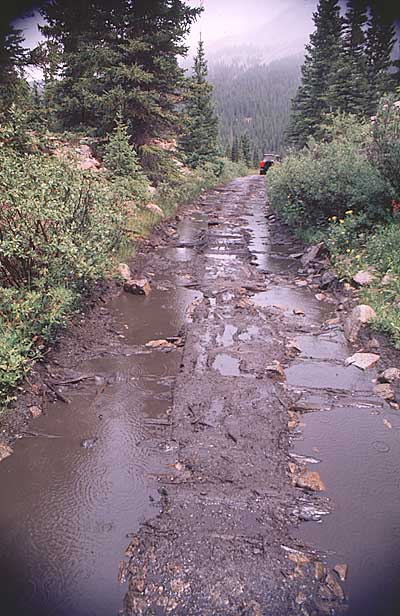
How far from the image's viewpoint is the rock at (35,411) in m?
4.21

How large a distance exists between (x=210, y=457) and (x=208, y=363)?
65.6 inches

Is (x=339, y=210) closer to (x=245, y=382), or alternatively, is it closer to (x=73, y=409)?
(x=245, y=382)

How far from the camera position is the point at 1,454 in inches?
145

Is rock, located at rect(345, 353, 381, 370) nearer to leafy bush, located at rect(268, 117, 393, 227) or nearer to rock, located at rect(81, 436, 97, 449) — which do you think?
rock, located at rect(81, 436, 97, 449)

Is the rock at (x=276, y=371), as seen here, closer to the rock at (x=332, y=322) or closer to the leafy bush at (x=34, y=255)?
the rock at (x=332, y=322)

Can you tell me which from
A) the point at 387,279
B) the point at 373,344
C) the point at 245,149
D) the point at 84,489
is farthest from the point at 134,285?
the point at 245,149

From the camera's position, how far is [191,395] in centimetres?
460

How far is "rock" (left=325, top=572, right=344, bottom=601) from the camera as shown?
254 cm

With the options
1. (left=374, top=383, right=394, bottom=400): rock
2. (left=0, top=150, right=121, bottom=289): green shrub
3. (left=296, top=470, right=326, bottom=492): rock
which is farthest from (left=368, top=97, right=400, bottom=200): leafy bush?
(left=296, top=470, right=326, bottom=492): rock

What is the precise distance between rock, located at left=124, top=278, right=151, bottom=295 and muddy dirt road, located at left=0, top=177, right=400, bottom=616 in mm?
1203

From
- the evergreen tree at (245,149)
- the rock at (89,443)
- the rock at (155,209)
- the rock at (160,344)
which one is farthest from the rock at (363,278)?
the evergreen tree at (245,149)

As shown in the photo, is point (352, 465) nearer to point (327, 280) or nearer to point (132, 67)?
point (327, 280)

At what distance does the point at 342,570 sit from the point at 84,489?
72.5 inches

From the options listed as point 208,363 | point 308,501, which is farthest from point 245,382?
point 308,501
